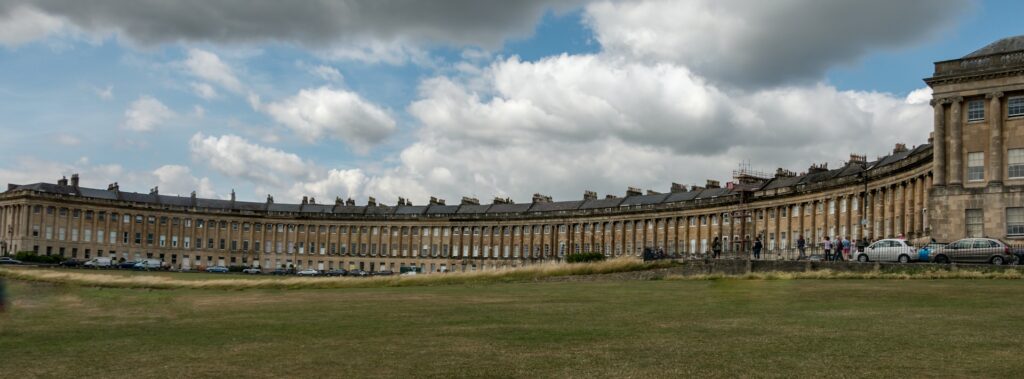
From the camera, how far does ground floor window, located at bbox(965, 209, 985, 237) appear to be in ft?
146

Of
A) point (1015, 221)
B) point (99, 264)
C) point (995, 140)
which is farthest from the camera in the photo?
point (99, 264)

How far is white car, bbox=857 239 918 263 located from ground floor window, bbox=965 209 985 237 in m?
6.28

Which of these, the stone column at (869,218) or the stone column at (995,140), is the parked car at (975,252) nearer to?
the stone column at (995,140)

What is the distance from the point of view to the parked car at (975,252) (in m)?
36.8

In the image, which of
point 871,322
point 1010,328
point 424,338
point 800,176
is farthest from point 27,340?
point 800,176

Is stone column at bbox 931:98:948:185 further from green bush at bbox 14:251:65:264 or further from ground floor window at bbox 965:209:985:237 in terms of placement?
green bush at bbox 14:251:65:264

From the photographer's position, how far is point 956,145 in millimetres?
45500

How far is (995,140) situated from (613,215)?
69.5 metres

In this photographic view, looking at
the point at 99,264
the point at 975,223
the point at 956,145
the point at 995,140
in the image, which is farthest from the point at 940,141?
the point at 99,264

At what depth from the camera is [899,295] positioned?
24031 millimetres

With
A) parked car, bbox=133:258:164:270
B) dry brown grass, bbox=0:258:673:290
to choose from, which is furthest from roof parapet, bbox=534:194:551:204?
dry brown grass, bbox=0:258:673:290

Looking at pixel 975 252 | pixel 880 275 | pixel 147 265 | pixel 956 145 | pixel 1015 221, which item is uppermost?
pixel 956 145

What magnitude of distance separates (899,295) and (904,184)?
143 feet

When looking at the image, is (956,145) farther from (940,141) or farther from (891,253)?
(891,253)
